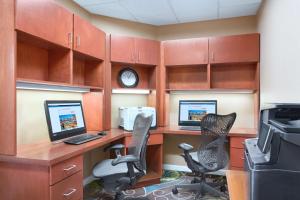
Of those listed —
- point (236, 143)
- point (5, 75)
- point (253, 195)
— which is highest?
point (5, 75)

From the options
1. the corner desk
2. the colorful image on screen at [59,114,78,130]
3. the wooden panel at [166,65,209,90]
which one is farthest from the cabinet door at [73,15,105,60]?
the wooden panel at [166,65,209,90]

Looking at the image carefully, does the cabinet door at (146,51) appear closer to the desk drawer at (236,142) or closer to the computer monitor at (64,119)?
the computer monitor at (64,119)

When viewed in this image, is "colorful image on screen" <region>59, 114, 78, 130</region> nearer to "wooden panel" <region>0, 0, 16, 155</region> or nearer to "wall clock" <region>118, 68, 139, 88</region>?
"wooden panel" <region>0, 0, 16, 155</region>

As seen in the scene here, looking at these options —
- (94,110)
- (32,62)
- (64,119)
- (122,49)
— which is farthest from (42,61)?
(122,49)

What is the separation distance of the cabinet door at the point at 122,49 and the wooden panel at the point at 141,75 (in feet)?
0.93

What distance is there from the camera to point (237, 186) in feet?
4.34

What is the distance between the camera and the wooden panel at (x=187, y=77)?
3.61 meters

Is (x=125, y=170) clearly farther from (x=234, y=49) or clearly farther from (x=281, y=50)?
(x=234, y=49)

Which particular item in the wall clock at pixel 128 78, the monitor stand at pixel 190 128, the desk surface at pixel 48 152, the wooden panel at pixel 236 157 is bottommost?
the wooden panel at pixel 236 157

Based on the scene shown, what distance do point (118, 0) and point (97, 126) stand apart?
167cm

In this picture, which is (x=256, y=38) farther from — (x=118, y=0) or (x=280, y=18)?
(x=118, y=0)

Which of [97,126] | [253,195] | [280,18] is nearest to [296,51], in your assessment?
[280,18]

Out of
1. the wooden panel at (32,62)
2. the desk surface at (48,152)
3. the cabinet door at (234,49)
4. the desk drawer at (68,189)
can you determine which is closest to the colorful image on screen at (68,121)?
the desk surface at (48,152)

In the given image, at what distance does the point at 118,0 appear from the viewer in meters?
2.85
